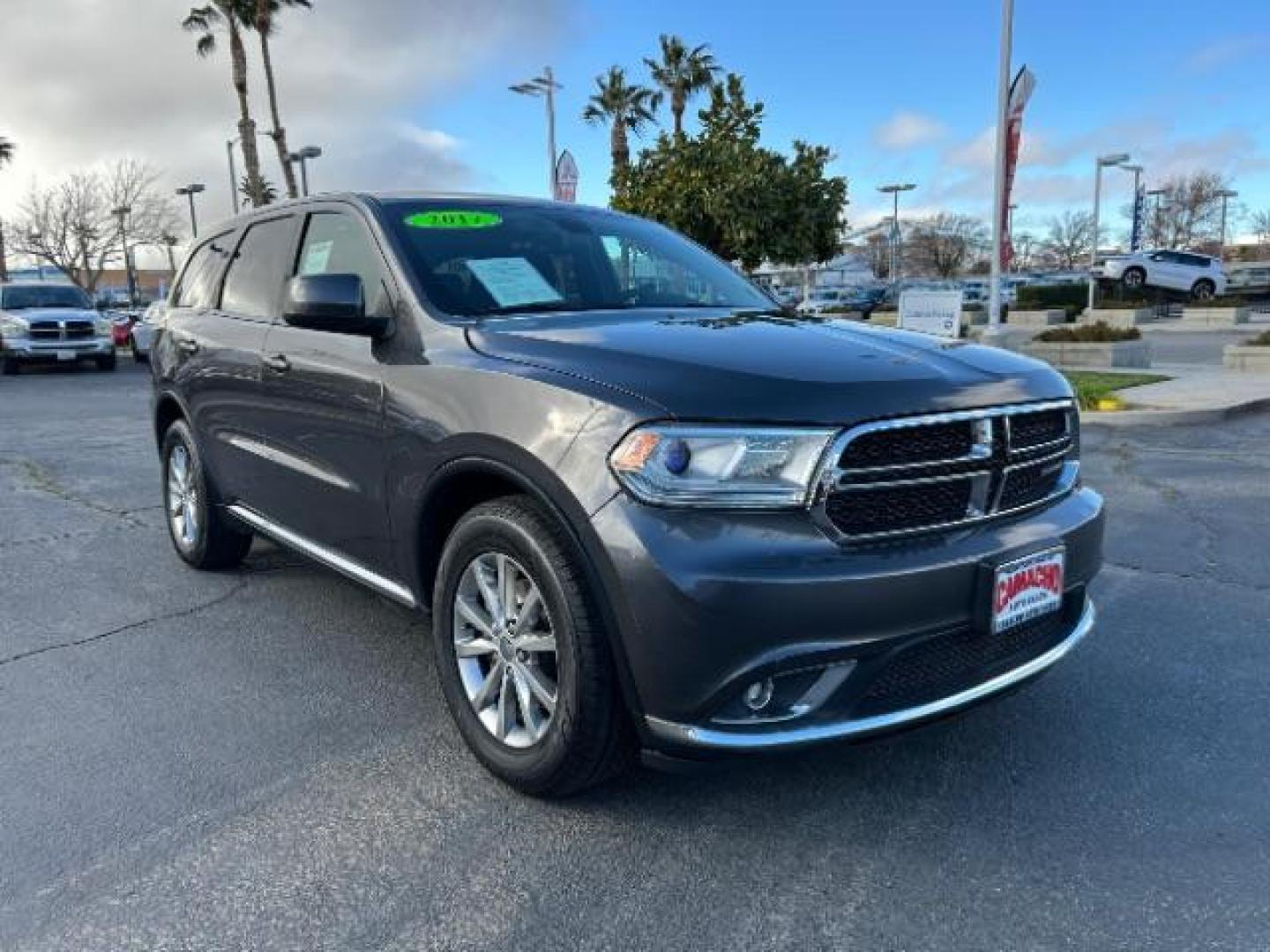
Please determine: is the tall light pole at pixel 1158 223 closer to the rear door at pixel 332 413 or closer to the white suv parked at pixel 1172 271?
the white suv parked at pixel 1172 271

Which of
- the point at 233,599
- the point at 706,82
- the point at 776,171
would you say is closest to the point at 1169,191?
the point at 706,82

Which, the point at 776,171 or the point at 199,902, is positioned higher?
the point at 776,171

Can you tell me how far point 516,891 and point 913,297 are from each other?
41.3ft

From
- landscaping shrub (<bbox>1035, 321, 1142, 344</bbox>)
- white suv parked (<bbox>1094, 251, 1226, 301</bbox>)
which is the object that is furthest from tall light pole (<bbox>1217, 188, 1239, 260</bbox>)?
landscaping shrub (<bbox>1035, 321, 1142, 344</bbox>)

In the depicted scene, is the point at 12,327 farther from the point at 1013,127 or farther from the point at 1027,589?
the point at 1027,589

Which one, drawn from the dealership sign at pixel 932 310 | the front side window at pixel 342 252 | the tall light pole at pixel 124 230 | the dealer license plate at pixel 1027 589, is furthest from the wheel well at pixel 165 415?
the tall light pole at pixel 124 230

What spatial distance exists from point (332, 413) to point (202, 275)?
6.84ft

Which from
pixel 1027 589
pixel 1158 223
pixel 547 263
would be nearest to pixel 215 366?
pixel 547 263

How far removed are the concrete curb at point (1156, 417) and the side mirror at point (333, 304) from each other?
8.69 metres

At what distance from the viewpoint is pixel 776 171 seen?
58.4 feet

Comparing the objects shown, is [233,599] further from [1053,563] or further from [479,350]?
[1053,563]

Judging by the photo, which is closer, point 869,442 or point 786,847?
point 869,442

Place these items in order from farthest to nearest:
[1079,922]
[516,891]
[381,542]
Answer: [381,542], [516,891], [1079,922]

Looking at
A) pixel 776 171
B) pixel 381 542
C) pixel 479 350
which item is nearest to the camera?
pixel 479 350
